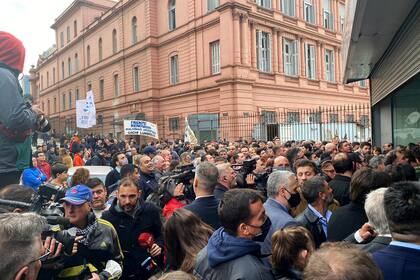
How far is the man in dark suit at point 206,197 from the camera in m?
4.05

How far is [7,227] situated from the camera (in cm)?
183

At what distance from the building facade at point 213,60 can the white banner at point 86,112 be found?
6790 mm

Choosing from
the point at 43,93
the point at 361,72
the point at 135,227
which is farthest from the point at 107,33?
the point at 135,227

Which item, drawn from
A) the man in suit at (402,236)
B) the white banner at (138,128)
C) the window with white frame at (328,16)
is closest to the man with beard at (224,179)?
the man in suit at (402,236)

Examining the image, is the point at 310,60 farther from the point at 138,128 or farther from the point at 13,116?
the point at 13,116

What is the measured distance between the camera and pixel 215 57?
80.8 feet

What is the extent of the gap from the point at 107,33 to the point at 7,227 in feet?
120

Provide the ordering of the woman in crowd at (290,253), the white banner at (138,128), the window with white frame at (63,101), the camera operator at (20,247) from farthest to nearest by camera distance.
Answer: the window with white frame at (63,101) < the white banner at (138,128) < the woman in crowd at (290,253) < the camera operator at (20,247)

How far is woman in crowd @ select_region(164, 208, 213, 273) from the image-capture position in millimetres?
2998

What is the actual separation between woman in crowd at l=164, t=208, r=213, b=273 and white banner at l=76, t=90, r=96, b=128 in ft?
54.0

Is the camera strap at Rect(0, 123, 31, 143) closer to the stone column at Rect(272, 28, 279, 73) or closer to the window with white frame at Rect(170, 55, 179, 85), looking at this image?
the stone column at Rect(272, 28, 279, 73)

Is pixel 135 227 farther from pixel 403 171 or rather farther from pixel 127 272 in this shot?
pixel 403 171

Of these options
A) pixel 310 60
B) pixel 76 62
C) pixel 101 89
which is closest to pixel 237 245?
pixel 310 60

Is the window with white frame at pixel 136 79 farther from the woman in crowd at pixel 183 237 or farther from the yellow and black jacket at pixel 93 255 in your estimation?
the woman in crowd at pixel 183 237
